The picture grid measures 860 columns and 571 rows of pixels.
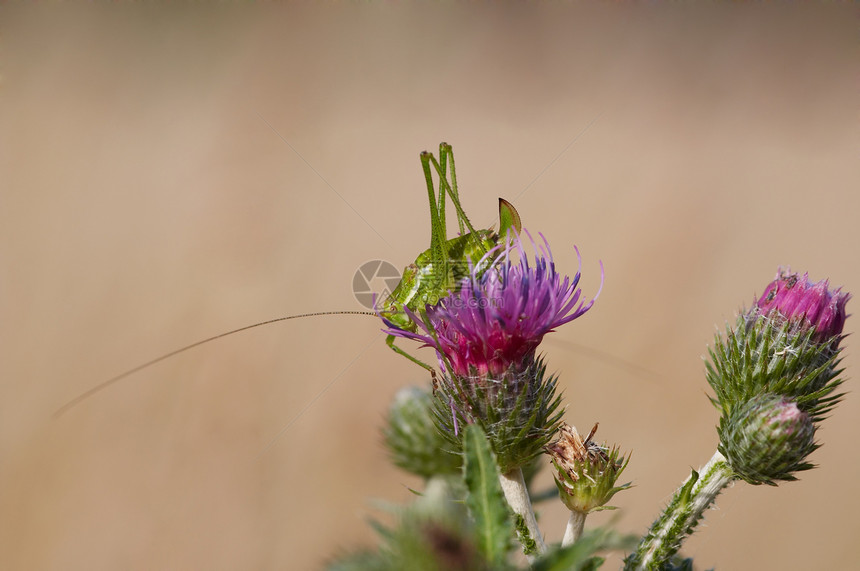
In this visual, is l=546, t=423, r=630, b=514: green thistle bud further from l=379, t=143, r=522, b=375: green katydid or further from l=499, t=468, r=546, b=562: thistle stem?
l=379, t=143, r=522, b=375: green katydid

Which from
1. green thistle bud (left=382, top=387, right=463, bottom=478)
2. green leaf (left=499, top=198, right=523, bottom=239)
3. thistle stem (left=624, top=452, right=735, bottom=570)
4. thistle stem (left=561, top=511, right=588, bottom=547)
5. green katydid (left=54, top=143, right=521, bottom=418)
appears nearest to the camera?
thistle stem (left=624, top=452, right=735, bottom=570)

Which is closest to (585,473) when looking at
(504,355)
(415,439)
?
(504,355)

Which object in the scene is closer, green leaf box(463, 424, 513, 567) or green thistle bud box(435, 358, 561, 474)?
green leaf box(463, 424, 513, 567)

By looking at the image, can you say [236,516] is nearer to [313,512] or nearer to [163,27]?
[313,512]

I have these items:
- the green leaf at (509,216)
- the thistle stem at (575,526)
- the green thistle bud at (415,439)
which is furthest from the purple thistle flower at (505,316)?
the green thistle bud at (415,439)

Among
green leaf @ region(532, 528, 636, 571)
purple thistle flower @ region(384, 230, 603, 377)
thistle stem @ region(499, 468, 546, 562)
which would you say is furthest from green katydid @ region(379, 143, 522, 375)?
green leaf @ region(532, 528, 636, 571)

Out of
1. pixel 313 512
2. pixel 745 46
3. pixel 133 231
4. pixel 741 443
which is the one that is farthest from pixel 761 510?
pixel 133 231

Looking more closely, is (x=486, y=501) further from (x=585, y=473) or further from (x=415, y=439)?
(x=415, y=439)
